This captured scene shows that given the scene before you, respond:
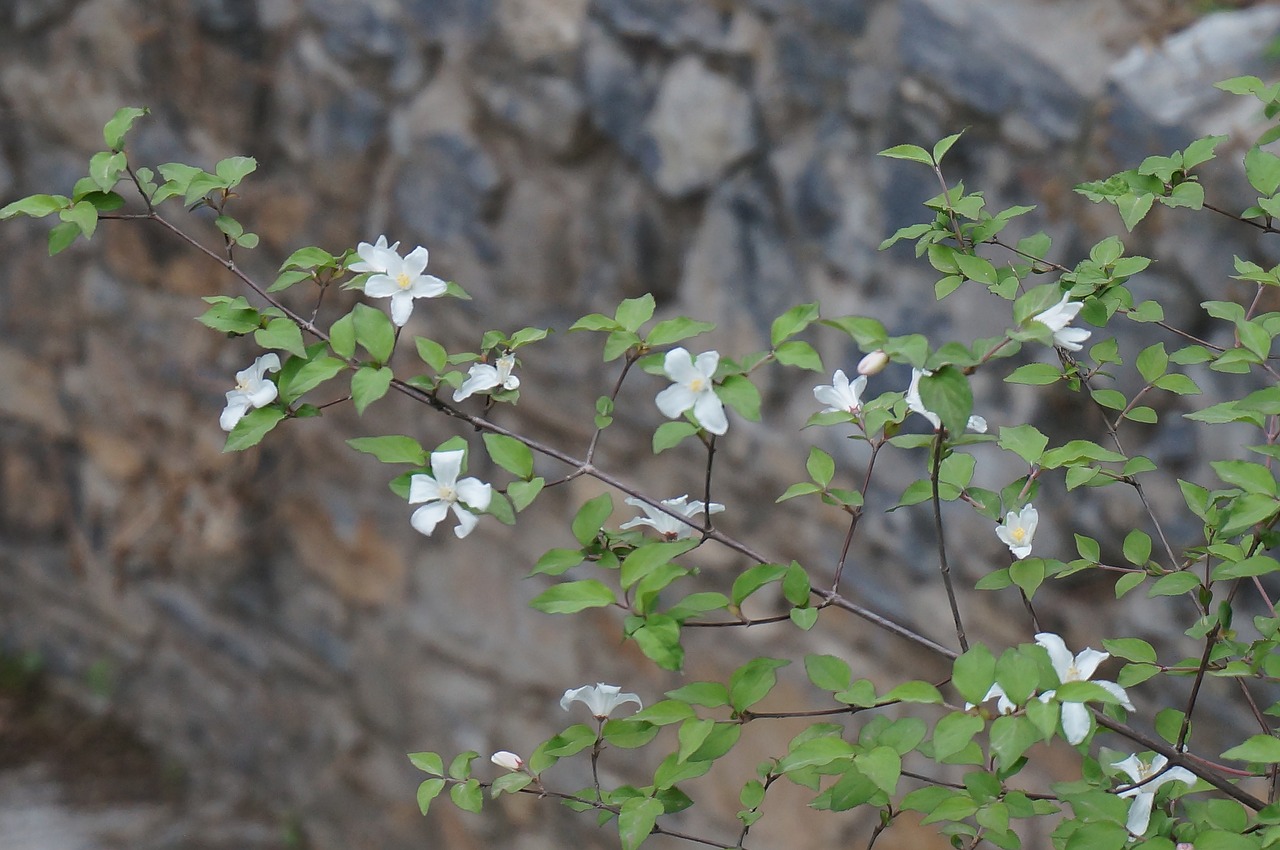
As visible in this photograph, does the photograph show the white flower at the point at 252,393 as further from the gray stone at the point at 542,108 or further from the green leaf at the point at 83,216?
the gray stone at the point at 542,108

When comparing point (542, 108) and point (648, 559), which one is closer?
point (648, 559)

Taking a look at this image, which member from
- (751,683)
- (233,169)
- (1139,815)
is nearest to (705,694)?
(751,683)

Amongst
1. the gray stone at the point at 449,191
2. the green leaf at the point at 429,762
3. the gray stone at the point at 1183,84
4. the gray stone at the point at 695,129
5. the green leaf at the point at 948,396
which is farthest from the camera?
the gray stone at the point at 449,191

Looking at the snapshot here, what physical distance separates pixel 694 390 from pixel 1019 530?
0.79 feet

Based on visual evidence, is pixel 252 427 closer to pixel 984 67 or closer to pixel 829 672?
pixel 829 672

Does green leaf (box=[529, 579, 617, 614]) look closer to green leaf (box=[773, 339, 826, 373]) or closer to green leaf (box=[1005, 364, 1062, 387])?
green leaf (box=[773, 339, 826, 373])

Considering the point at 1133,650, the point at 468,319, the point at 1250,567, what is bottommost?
the point at 468,319

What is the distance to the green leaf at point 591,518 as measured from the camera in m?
0.63

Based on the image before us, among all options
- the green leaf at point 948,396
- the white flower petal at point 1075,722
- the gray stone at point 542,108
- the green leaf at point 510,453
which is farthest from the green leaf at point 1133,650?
the gray stone at point 542,108

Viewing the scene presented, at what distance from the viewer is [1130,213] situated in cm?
67

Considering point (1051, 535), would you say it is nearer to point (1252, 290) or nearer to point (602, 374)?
point (1252, 290)

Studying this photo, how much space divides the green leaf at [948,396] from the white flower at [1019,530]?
18cm

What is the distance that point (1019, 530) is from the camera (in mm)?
657

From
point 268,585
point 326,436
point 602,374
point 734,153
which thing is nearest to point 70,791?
point 268,585
